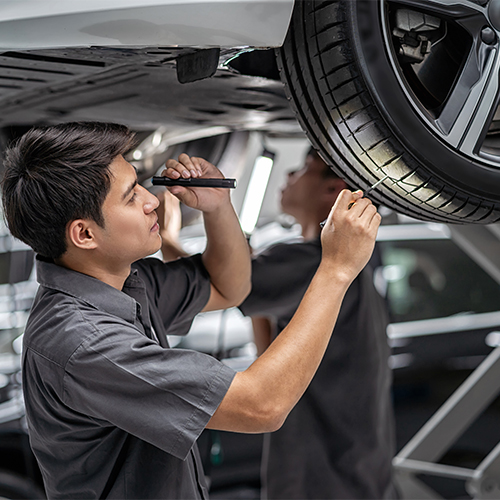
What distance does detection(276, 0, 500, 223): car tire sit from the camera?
88 centimetres

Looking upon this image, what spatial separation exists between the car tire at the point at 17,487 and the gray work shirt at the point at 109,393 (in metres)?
1.72

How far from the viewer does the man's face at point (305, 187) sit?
76.8 inches

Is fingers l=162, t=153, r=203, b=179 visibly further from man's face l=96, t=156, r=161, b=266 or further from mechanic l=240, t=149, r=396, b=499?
mechanic l=240, t=149, r=396, b=499

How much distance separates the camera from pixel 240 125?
1.91 metres

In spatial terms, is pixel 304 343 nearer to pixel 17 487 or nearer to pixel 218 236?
pixel 218 236

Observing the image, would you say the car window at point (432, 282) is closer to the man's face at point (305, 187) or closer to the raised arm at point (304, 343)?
the man's face at point (305, 187)

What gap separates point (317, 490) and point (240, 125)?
123cm

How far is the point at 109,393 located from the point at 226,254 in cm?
54

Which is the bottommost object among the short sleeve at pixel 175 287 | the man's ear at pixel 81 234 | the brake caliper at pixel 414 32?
the short sleeve at pixel 175 287

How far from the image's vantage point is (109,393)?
0.87 m

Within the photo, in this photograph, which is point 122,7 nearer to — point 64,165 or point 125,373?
point 64,165

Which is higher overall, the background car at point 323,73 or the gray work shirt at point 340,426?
the background car at point 323,73

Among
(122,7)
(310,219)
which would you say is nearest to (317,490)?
(310,219)

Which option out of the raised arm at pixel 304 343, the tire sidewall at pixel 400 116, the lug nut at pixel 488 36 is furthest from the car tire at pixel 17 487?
the lug nut at pixel 488 36
